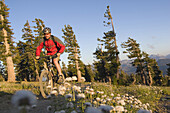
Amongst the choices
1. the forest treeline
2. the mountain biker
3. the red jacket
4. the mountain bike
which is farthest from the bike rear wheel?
the forest treeline

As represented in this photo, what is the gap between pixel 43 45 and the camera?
15.5 ft

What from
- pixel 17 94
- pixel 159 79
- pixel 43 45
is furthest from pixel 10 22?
pixel 159 79

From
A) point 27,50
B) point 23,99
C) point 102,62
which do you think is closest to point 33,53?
point 27,50

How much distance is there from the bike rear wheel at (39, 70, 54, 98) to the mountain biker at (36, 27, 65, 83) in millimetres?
411

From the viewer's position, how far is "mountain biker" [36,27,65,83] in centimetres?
452

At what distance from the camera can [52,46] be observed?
4672mm

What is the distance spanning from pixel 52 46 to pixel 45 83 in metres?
1.39

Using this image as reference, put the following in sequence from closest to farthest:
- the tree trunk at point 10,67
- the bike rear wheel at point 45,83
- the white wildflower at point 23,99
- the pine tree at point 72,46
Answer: the white wildflower at point 23,99
the bike rear wheel at point 45,83
the tree trunk at point 10,67
the pine tree at point 72,46

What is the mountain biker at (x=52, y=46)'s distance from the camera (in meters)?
4.52

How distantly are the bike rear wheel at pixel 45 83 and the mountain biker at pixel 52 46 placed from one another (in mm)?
411

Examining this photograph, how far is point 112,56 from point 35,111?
85.2 feet

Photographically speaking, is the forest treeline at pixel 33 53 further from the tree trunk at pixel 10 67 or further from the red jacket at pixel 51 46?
the red jacket at pixel 51 46

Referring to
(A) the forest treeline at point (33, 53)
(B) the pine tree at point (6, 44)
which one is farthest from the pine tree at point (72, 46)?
(B) the pine tree at point (6, 44)

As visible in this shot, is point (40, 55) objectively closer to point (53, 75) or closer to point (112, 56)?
point (53, 75)
